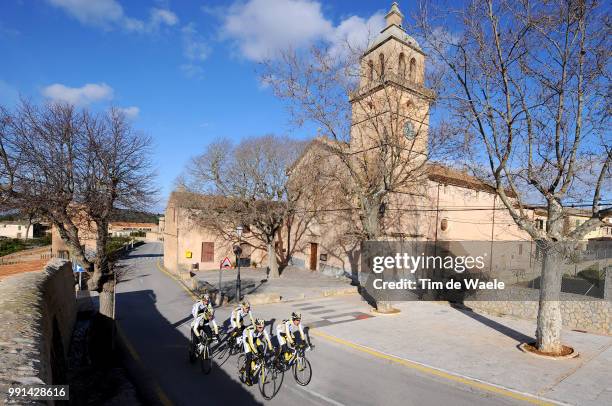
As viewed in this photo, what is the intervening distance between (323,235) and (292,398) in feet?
65.8

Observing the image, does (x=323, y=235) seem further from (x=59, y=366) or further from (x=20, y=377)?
(x=20, y=377)

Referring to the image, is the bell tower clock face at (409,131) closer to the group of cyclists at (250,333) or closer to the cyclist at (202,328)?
the group of cyclists at (250,333)

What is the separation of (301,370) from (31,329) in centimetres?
548

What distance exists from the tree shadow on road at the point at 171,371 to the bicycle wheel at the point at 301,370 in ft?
3.86

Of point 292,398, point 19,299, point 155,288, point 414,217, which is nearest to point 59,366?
point 19,299

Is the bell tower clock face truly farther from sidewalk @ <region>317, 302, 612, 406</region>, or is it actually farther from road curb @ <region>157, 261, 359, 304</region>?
road curb @ <region>157, 261, 359, 304</region>

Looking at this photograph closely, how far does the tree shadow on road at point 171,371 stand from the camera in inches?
296

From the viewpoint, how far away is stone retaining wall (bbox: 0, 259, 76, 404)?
12.8 ft

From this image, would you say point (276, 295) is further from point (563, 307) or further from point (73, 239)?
point (563, 307)

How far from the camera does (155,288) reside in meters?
21.9

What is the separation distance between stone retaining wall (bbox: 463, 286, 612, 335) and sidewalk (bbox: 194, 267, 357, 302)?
23.1 feet

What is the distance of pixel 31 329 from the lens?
17.3 ft

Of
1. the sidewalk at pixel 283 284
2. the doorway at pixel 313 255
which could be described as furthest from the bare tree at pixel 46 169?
the doorway at pixel 313 255

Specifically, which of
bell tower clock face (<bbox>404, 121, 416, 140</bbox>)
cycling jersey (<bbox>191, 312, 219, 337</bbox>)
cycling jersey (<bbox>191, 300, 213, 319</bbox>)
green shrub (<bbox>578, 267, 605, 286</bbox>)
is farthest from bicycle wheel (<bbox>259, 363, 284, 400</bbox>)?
green shrub (<bbox>578, 267, 605, 286</bbox>)
